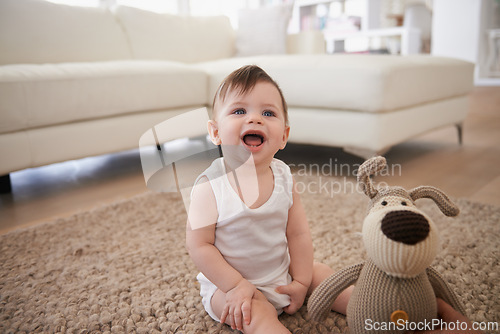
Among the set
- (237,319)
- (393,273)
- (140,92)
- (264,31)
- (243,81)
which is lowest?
(237,319)

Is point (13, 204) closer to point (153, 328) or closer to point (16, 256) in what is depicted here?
point (16, 256)

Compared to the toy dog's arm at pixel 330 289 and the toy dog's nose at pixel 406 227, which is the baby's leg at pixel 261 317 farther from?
the toy dog's nose at pixel 406 227

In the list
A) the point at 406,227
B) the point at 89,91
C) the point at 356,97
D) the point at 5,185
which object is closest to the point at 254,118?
the point at 406,227

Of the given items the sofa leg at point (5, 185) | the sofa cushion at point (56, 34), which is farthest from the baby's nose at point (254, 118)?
the sofa cushion at point (56, 34)

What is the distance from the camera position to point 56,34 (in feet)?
6.53

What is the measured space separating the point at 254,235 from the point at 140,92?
1.21 metres

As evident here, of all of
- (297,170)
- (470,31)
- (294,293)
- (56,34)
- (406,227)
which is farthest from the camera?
(470,31)

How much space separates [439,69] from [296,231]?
1.47 metres

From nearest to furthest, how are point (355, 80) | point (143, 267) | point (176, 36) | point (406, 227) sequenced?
point (406, 227) → point (143, 267) → point (355, 80) → point (176, 36)

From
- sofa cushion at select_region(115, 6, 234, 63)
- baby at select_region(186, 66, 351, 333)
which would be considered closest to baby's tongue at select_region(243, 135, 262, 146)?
baby at select_region(186, 66, 351, 333)

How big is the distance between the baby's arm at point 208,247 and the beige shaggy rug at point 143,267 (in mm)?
91

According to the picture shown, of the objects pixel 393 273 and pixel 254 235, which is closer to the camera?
pixel 393 273

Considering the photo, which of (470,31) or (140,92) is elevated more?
→ (470,31)

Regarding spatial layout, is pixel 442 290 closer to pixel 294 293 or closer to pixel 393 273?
pixel 393 273
